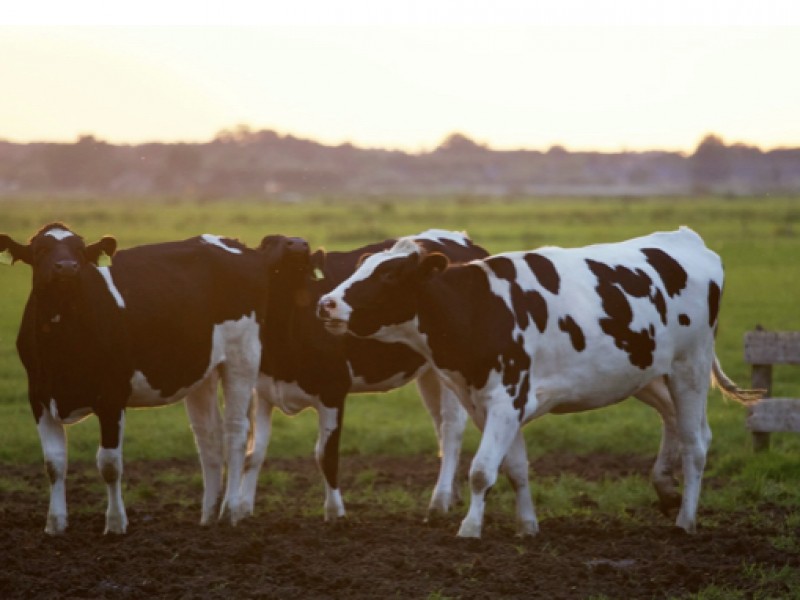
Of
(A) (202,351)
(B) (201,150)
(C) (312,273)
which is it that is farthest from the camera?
(B) (201,150)

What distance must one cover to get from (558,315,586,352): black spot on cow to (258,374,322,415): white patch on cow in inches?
90.8

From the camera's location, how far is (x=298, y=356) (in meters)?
11.0

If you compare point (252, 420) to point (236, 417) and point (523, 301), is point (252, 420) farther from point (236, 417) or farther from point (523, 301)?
point (523, 301)

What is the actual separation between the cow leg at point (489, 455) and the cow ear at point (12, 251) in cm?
342

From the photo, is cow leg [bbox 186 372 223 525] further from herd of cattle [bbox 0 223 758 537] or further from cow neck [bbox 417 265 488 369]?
cow neck [bbox 417 265 488 369]

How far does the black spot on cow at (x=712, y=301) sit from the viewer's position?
10.8 m

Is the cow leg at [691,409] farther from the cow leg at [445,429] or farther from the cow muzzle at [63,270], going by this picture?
the cow muzzle at [63,270]

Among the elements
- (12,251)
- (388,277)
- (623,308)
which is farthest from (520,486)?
(12,251)

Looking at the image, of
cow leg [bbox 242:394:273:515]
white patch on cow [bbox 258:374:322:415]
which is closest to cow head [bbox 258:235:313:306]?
white patch on cow [bbox 258:374:322:415]

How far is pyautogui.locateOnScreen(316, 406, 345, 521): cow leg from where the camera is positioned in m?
10.6

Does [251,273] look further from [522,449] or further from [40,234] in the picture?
[522,449]

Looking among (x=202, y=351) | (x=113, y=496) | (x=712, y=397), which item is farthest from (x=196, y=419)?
(x=712, y=397)

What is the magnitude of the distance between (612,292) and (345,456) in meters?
4.88

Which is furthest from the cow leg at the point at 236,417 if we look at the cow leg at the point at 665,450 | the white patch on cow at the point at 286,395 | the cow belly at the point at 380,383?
the cow leg at the point at 665,450
